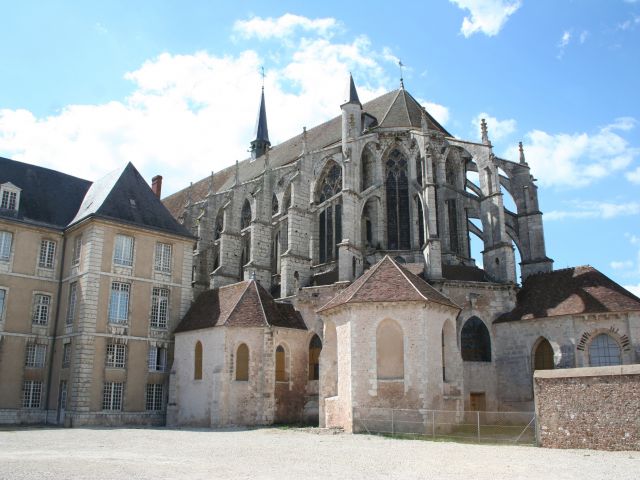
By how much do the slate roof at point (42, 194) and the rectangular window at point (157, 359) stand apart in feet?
24.1

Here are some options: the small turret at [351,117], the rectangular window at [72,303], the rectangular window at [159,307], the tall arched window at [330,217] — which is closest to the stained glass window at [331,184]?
the tall arched window at [330,217]

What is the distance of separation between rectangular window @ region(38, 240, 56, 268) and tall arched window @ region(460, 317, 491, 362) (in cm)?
1882

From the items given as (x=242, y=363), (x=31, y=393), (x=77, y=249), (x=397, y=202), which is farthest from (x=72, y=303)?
(x=397, y=202)

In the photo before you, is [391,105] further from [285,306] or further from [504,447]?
[504,447]

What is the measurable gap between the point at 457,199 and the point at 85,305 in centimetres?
1780

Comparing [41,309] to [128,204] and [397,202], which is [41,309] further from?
[397,202]

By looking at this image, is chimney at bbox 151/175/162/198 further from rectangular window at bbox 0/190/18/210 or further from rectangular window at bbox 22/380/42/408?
rectangular window at bbox 22/380/42/408

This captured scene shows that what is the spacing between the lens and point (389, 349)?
2250 centimetres

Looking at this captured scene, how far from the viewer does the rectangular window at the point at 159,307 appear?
28969 millimetres

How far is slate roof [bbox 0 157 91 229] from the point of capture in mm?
29131

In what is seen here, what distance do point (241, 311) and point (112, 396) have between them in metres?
6.63

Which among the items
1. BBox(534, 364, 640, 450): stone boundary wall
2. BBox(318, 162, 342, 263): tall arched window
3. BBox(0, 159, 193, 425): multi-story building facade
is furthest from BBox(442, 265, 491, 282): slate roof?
BBox(0, 159, 193, 425): multi-story building facade

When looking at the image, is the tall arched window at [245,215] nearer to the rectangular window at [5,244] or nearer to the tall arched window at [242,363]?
the tall arched window at [242,363]

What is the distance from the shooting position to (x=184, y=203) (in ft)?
150
